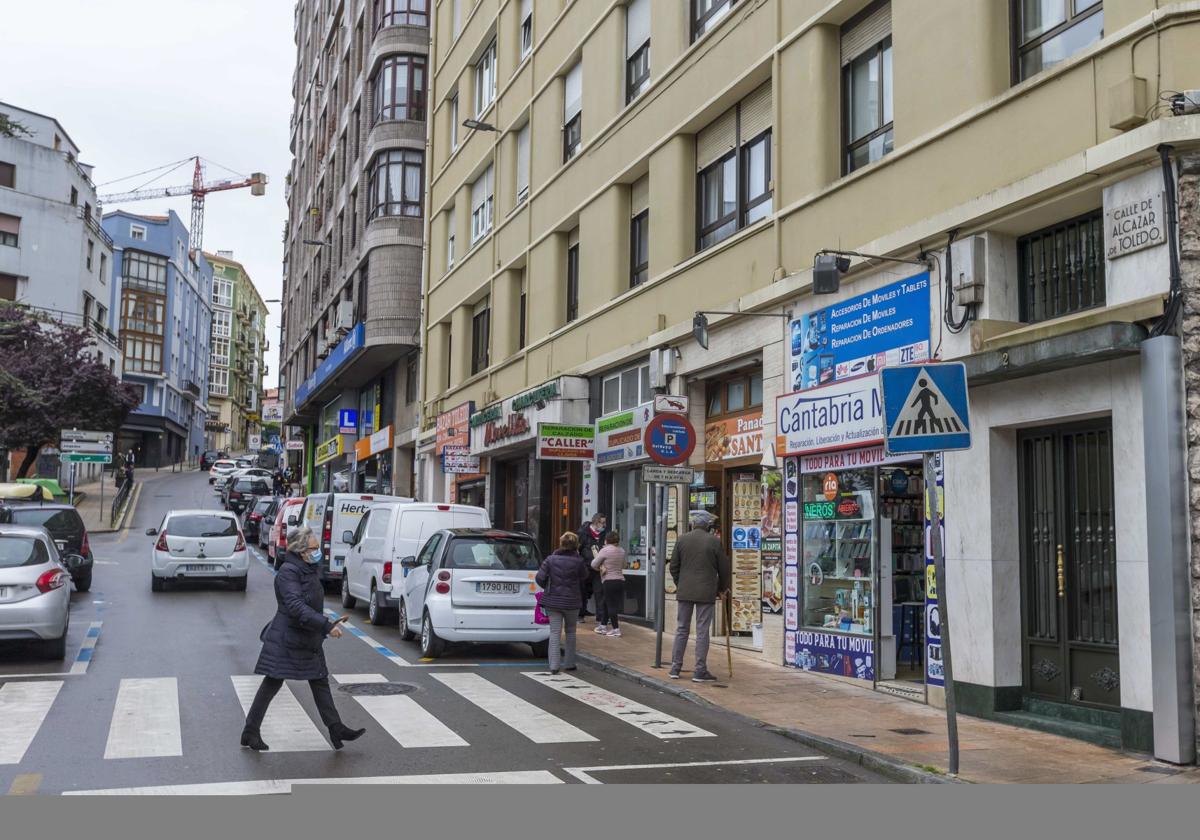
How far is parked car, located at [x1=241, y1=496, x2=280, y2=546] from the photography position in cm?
3516

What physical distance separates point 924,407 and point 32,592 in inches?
384

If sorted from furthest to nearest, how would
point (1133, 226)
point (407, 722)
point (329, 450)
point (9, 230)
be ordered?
point (9, 230) < point (329, 450) < point (407, 722) < point (1133, 226)

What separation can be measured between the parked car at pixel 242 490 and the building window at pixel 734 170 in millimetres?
34661

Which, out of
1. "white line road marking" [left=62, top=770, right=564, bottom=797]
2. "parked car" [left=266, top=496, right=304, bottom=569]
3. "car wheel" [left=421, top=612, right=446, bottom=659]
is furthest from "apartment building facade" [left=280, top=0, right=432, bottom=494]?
"white line road marking" [left=62, top=770, right=564, bottom=797]

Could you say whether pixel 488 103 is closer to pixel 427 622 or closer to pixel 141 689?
pixel 427 622

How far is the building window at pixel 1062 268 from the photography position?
981 cm

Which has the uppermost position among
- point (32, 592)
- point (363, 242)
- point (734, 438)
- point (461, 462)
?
point (363, 242)

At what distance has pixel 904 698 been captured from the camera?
1131cm

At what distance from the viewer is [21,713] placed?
31.2 ft

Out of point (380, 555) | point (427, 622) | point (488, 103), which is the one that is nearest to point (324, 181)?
point (488, 103)

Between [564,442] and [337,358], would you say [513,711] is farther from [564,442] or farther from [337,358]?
[337,358]

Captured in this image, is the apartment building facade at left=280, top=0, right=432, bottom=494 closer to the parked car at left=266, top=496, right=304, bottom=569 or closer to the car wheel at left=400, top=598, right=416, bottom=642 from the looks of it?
the parked car at left=266, top=496, right=304, bottom=569

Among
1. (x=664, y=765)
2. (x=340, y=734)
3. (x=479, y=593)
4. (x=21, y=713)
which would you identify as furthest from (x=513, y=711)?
(x=21, y=713)

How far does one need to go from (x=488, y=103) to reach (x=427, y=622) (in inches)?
718
